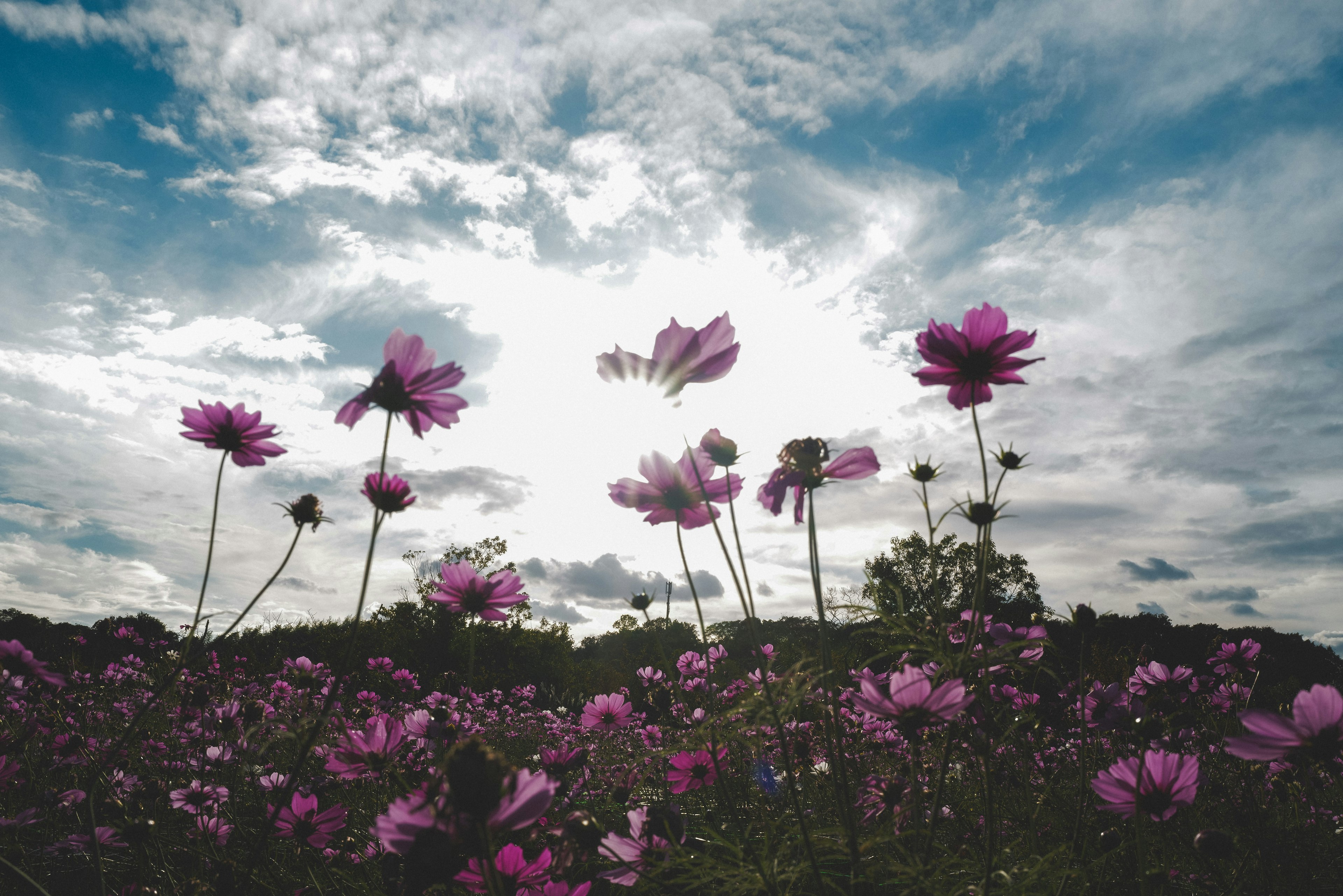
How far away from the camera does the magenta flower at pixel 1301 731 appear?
0.93 m

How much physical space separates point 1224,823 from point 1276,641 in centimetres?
1061

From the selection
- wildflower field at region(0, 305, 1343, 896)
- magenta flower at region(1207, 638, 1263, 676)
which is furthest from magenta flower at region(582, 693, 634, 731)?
magenta flower at region(1207, 638, 1263, 676)

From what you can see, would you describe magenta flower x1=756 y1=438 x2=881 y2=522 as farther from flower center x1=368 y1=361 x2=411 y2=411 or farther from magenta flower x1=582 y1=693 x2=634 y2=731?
magenta flower x1=582 y1=693 x2=634 y2=731

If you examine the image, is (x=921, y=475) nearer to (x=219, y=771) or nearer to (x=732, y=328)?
(x=732, y=328)

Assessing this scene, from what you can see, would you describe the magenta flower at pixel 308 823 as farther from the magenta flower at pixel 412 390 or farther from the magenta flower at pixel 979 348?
the magenta flower at pixel 979 348

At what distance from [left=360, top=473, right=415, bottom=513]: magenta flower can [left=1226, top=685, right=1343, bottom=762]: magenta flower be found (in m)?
1.32

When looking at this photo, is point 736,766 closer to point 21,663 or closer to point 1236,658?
point 21,663

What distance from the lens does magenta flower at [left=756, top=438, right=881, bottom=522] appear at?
1.09 meters

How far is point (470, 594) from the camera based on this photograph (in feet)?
4.66

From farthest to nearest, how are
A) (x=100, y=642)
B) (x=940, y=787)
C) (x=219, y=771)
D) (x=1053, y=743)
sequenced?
(x=100, y=642)
(x=1053, y=743)
(x=219, y=771)
(x=940, y=787)

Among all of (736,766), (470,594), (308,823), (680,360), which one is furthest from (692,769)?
(680,360)

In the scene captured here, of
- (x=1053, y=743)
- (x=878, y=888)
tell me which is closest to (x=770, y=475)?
(x=878, y=888)

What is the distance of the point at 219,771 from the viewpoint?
2602 millimetres

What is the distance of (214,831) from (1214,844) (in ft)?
7.79
